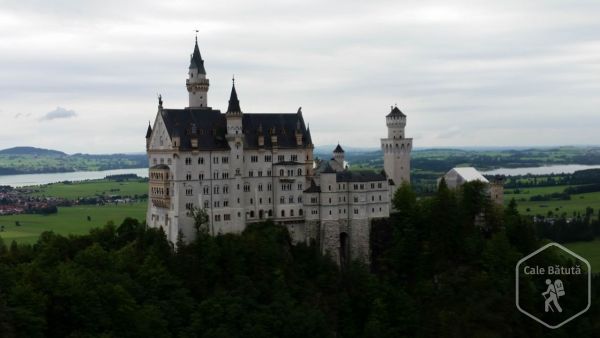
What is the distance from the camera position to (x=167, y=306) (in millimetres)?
83500

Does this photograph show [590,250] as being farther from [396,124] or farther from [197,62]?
[197,62]

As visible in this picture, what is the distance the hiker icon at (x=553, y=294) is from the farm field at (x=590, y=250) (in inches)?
1482

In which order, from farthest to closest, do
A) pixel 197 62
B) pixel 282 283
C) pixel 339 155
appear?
1. pixel 339 155
2. pixel 197 62
3. pixel 282 283

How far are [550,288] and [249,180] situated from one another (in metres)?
42.4

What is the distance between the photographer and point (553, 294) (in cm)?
9912

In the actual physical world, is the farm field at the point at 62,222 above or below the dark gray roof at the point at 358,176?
below

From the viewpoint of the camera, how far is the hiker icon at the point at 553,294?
98500 mm

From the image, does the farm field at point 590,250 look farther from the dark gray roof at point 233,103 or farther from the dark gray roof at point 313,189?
the dark gray roof at point 233,103

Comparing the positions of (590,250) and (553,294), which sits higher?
(553,294)

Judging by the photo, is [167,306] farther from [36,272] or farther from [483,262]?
[483,262]

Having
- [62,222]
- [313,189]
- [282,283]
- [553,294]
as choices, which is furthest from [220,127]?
[62,222]

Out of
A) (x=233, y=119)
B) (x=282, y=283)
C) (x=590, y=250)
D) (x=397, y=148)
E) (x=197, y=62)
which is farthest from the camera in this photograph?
(x=590, y=250)

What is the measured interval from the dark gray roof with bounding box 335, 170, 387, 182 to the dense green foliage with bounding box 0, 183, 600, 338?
4071mm

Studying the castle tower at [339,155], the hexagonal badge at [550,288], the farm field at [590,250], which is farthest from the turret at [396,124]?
the farm field at [590,250]
